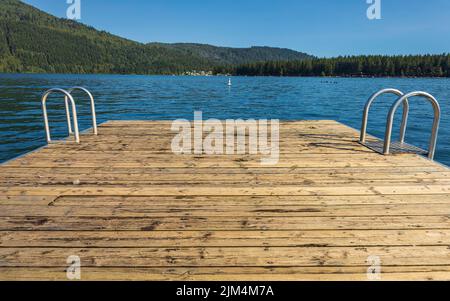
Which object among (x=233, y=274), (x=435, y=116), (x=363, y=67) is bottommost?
(x=233, y=274)

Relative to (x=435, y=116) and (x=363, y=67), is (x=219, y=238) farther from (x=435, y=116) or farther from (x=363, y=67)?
(x=363, y=67)

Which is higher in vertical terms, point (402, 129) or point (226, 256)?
point (402, 129)

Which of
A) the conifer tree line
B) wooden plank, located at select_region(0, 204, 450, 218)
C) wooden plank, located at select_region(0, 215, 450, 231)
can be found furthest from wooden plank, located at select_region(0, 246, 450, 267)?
the conifer tree line

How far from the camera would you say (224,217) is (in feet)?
10.3

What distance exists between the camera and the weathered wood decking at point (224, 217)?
239cm

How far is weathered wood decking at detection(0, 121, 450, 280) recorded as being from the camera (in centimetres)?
239

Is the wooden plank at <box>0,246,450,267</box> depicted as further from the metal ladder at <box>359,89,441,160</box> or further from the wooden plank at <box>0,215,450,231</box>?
the metal ladder at <box>359,89,441,160</box>

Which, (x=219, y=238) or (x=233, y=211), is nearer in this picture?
(x=219, y=238)

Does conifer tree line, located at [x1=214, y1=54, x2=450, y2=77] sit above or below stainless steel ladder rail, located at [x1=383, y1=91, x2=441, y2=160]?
above

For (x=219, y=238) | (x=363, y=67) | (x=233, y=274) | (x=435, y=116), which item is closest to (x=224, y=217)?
(x=219, y=238)

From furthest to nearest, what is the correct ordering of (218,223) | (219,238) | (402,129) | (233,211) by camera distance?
(402,129) → (233,211) → (218,223) → (219,238)
